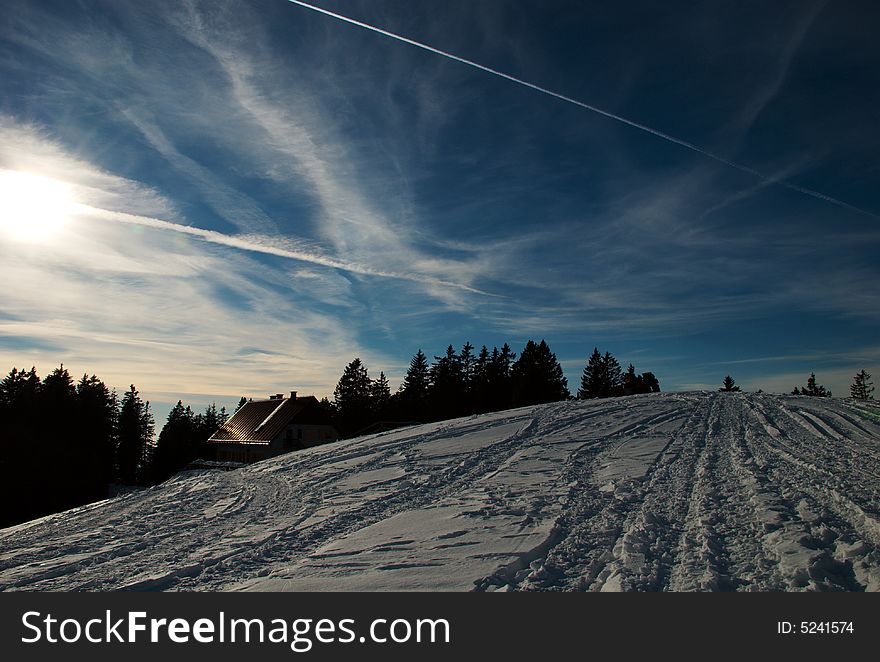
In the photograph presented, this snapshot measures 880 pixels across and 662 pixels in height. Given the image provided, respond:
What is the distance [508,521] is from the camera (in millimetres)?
7320

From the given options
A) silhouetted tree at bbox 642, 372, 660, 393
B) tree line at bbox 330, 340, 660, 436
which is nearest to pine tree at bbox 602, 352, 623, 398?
tree line at bbox 330, 340, 660, 436

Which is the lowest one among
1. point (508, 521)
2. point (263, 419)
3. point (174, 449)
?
point (174, 449)

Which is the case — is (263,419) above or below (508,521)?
above

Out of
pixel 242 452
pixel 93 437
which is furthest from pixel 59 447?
pixel 242 452

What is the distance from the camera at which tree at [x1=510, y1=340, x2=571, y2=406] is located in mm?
58438

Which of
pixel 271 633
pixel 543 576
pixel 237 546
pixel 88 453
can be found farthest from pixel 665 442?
pixel 88 453

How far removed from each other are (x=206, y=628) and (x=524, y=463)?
783 cm

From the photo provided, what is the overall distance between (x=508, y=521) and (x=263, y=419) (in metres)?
38.5

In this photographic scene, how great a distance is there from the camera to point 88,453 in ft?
140

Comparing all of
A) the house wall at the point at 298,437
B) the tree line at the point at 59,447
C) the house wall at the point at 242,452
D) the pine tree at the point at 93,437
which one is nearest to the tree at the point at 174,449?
the tree line at the point at 59,447

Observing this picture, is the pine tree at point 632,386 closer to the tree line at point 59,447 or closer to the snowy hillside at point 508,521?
the snowy hillside at point 508,521

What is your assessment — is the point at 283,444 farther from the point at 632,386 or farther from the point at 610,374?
the point at 610,374

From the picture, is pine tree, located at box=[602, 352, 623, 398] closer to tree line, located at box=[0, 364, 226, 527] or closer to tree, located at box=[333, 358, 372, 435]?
tree, located at box=[333, 358, 372, 435]

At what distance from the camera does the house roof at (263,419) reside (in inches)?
1561
